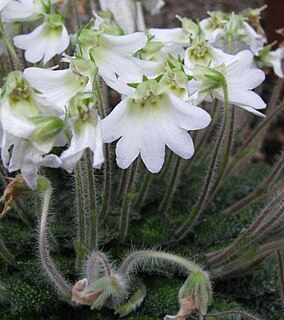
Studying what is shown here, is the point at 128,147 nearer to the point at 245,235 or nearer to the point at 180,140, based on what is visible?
the point at 180,140

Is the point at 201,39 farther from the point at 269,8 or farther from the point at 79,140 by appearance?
the point at 269,8

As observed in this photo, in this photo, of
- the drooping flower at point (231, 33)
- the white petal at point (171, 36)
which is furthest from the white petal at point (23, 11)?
the drooping flower at point (231, 33)

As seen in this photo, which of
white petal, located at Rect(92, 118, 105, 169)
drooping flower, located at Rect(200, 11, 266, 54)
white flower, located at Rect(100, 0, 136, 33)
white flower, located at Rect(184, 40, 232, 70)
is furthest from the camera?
white flower, located at Rect(100, 0, 136, 33)

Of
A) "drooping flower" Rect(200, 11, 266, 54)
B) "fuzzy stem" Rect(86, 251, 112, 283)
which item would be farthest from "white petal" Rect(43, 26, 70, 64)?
"fuzzy stem" Rect(86, 251, 112, 283)

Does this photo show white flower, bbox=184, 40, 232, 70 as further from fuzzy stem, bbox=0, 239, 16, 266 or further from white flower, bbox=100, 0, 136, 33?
white flower, bbox=100, 0, 136, 33

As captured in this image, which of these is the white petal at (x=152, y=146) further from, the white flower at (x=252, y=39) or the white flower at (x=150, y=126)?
the white flower at (x=252, y=39)
